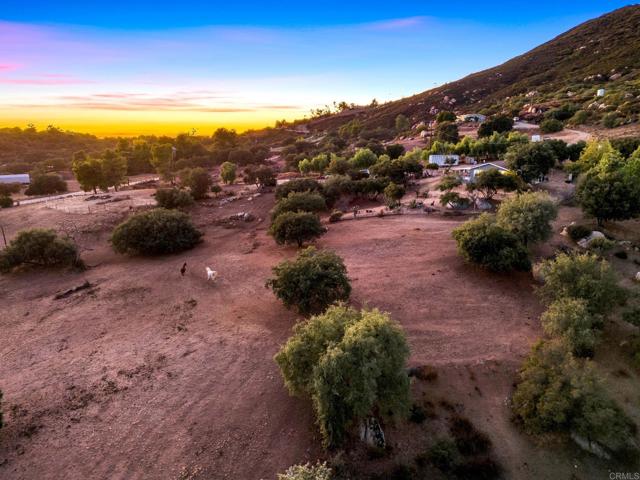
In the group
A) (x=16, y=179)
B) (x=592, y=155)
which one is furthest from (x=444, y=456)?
(x=16, y=179)

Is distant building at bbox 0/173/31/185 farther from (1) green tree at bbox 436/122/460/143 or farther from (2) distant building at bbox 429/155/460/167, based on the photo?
(1) green tree at bbox 436/122/460/143

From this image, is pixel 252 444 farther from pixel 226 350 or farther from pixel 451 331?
pixel 451 331

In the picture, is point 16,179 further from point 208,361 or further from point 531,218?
point 531,218

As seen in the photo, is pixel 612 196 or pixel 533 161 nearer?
pixel 612 196

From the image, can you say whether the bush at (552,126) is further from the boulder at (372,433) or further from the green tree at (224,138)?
the green tree at (224,138)

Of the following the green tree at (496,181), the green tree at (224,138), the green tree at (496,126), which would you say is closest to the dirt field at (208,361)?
the green tree at (496,181)

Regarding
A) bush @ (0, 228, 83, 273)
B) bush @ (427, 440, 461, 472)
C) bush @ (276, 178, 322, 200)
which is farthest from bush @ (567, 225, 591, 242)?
bush @ (0, 228, 83, 273)
